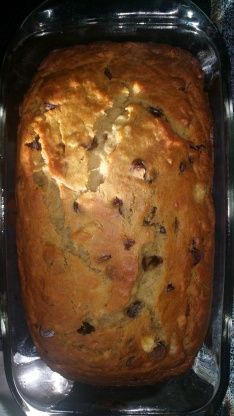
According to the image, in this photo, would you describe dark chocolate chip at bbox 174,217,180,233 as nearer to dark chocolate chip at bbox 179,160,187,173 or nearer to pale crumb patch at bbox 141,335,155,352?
dark chocolate chip at bbox 179,160,187,173

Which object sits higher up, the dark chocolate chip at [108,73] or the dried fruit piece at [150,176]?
the dark chocolate chip at [108,73]

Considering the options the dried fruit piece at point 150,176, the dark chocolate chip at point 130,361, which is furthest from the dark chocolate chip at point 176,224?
the dark chocolate chip at point 130,361

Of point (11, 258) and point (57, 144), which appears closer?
point (57, 144)

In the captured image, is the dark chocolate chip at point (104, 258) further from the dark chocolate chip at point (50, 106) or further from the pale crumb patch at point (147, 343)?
the dark chocolate chip at point (50, 106)

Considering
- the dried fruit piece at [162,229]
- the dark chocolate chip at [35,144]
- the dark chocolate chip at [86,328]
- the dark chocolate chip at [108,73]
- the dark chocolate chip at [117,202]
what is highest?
the dark chocolate chip at [108,73]

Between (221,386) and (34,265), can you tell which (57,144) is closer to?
(34,265)

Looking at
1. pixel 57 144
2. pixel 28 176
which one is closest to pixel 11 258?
pixel 28 176

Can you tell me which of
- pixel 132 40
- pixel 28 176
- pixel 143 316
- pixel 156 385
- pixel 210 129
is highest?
pixel 132 40
